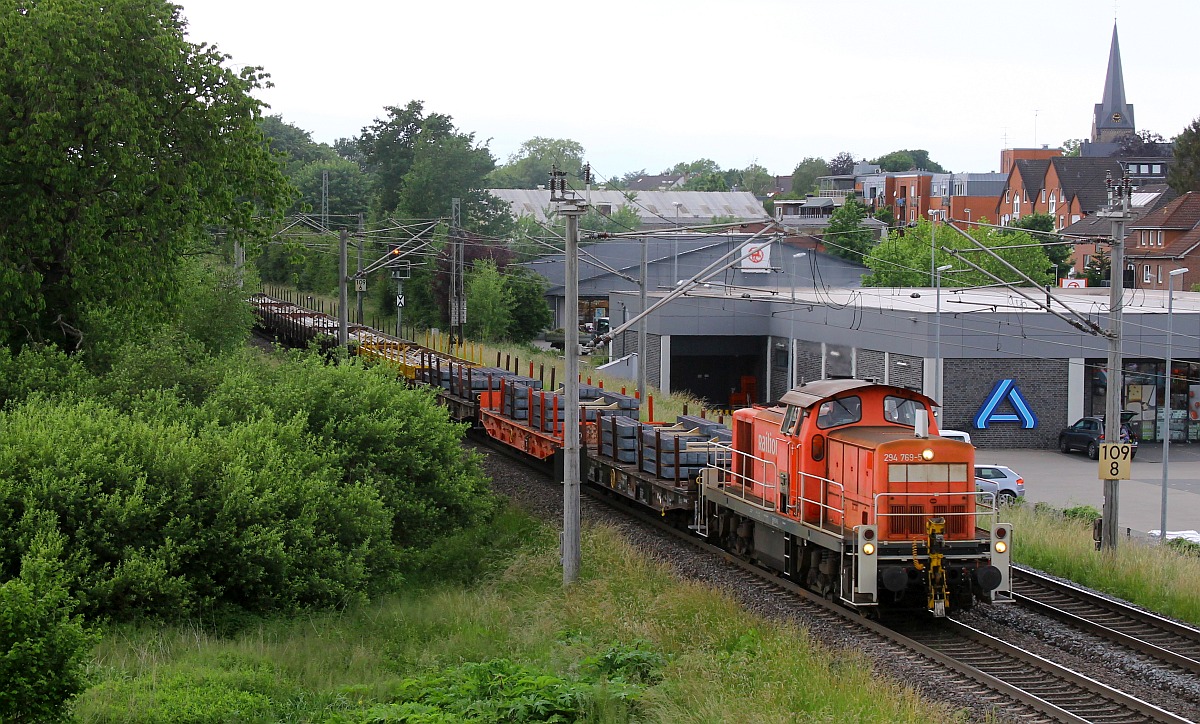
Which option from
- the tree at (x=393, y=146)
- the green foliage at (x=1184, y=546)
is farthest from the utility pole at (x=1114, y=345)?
the tree at (x=393, y=146)

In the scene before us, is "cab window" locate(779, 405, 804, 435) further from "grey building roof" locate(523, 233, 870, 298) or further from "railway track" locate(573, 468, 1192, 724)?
"grey building roof" locate(523, 233, 870, 298)

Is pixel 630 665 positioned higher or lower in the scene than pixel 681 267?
lower

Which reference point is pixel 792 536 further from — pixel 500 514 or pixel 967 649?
pixel 500 514

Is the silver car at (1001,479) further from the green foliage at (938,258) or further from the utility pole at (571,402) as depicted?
the green foliage at (938,258)

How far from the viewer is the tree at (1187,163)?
8912 cm

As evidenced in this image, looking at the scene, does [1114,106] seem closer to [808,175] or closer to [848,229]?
[808,175]

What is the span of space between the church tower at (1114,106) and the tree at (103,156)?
464 ft

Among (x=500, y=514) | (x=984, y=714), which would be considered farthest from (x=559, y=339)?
(x=984, y=714)

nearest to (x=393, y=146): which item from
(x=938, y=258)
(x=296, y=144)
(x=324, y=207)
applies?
(x=324, y=207)

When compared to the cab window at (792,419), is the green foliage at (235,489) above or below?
below

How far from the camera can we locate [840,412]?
53.4 ft

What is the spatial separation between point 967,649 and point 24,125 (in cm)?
2045

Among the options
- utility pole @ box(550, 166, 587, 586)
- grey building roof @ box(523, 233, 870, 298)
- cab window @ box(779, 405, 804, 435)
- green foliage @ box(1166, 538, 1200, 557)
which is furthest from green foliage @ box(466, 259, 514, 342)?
cab window @ box(779, 405, 804, 435)

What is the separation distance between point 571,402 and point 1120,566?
9.32m
